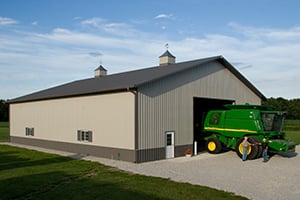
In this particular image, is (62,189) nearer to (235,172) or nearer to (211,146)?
(235,172)

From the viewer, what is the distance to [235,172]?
15391 millimetres

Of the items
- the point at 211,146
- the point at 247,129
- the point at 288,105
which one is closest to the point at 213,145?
the point at 211,146

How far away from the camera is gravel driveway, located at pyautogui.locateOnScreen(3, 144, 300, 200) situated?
463 inches

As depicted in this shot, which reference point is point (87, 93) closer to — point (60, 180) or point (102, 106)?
point (102, 106)

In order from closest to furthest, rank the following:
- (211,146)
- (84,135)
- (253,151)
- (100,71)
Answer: (253,151) → (211,146) → (84,135) → (100,71)

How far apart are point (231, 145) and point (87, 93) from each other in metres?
9.66

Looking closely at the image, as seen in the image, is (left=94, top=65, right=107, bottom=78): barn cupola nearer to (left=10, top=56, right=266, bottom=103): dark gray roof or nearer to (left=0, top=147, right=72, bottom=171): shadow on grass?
(left=10, top=56, right=266, bottom=103): dark gray roof

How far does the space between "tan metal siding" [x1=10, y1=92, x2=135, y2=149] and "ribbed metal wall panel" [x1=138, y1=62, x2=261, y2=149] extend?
0.87 m

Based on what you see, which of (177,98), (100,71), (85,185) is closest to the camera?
(85,185)

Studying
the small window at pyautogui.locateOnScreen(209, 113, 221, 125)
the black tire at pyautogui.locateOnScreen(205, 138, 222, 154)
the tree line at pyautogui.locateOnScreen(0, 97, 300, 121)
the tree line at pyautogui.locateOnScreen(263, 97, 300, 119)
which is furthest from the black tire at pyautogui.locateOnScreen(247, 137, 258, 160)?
the tree line at pyautogui.locateOnScreen(263, 97, 300, 119)

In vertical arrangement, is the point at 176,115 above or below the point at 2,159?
above

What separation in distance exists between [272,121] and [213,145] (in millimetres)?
4008

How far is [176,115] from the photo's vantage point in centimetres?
2042

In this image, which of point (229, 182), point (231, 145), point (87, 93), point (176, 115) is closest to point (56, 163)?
point (87, 93)
